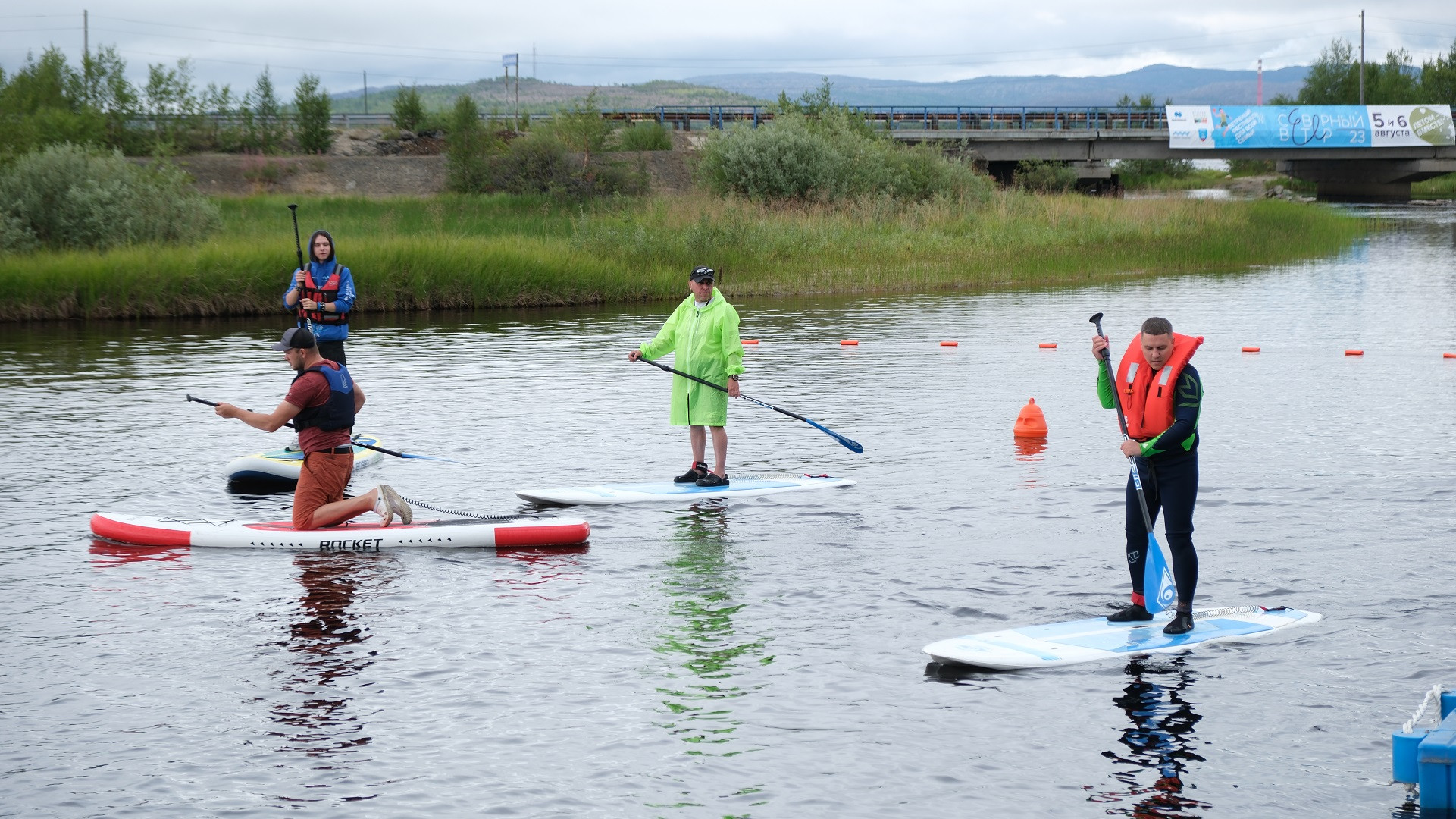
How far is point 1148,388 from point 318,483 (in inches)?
228

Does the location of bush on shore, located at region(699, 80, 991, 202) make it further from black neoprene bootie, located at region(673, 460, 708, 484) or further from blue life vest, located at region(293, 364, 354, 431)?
blue life vest, located at region(293, 364, 354, 431)

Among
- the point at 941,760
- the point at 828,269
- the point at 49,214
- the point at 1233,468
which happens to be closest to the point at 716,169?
the point at 828,269

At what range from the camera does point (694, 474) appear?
39.8 feet

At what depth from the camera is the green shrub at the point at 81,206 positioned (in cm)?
3119

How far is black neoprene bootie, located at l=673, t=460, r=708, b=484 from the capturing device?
12.1 metres

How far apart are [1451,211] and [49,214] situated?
64.3 m

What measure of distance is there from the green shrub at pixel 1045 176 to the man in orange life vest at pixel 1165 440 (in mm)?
58946

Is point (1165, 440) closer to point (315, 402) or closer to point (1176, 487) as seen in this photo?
point (1176, 487)

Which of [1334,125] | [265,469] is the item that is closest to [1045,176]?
[1334,125]

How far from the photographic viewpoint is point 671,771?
633 cm

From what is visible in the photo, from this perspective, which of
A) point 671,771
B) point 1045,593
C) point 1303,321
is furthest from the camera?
point 1303,321

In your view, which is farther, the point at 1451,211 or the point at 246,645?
the point at 1451,211

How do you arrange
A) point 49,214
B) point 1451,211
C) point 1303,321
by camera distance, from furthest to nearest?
point 1451,211 → point 49,214 → point 1303,321

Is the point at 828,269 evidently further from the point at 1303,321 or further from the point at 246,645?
the point at 246,645
